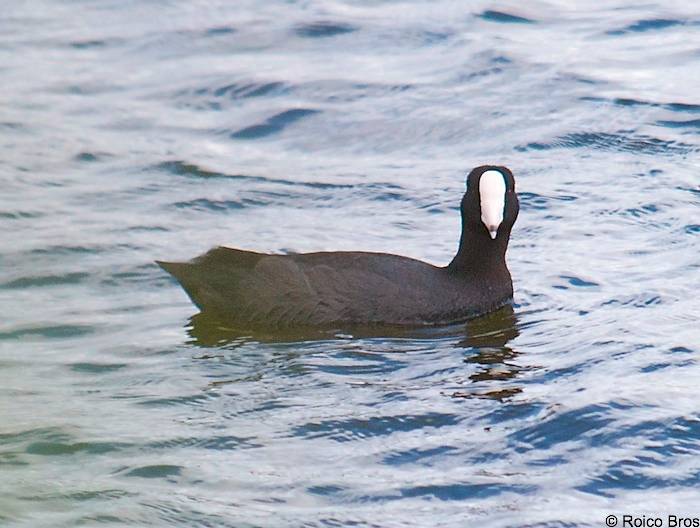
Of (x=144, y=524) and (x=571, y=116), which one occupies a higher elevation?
(x=571, y=116)

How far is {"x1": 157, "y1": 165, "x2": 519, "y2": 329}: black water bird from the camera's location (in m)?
7.68

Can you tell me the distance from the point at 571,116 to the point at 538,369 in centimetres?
450

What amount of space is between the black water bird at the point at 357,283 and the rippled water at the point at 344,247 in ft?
0.55

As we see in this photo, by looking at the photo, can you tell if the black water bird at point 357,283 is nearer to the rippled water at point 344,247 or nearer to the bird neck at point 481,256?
the bird neck at point 481,256

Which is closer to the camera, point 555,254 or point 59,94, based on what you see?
point 555,254

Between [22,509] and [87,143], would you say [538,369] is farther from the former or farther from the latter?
[87,143]

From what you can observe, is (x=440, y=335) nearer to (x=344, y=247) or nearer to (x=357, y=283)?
(x=357, y=283)

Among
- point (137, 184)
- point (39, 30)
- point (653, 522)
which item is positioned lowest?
point (653, 522)

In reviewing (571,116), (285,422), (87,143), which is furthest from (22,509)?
(571,116)

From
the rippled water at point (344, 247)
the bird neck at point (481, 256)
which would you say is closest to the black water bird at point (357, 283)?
the bird neck at point (481, 256)

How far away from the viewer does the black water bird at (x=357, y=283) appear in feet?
25.2

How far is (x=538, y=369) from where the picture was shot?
23.2 ft

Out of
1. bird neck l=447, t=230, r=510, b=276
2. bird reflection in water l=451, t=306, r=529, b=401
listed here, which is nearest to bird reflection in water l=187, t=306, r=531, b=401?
bird reflection in water l=451, t=306, r=529, b=401

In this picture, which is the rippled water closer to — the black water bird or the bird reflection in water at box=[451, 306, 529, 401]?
the bird reflection in water at box=[451, 306, 529, 401]
